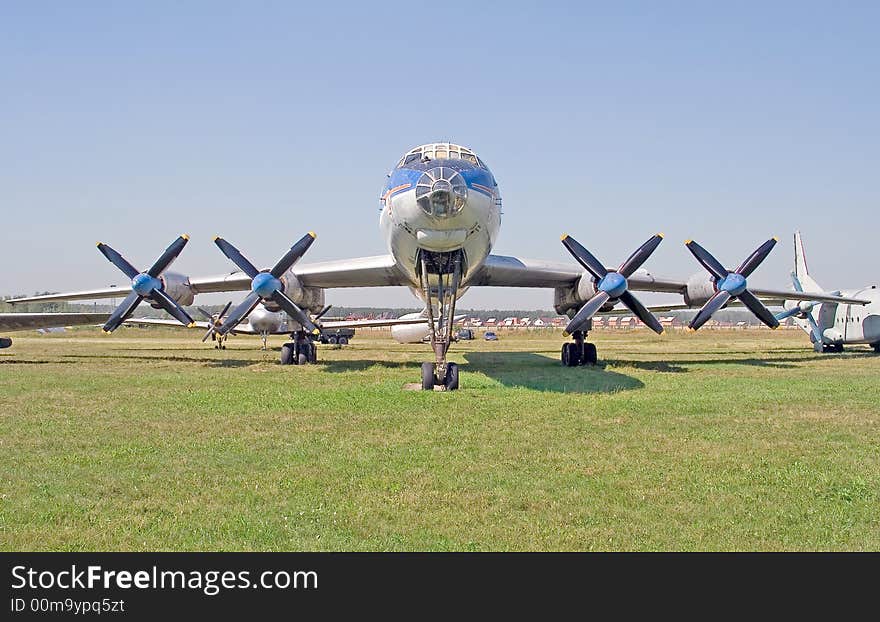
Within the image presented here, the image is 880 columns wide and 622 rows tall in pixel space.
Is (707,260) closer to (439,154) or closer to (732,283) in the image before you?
(732,283)

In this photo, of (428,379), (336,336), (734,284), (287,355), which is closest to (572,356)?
(734,284)

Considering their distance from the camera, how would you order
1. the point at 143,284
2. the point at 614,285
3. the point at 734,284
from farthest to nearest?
the point at 143,284
the point at 734,284
the point at 614,285

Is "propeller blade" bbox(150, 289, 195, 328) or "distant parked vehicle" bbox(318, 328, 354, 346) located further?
"distant parked vehicle" bbox(318, 328, 354, 346)

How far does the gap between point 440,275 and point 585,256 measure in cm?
473

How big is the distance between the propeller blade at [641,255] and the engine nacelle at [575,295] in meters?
2.28

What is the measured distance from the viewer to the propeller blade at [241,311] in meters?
19.6

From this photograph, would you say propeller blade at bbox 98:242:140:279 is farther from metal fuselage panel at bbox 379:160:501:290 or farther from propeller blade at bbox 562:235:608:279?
propeller blade at bbox 562:235:608:279

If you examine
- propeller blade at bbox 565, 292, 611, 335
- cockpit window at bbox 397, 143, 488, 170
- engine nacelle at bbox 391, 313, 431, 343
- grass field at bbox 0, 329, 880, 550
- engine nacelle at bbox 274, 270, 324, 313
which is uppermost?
cockpit window at bbox 397, 143, 488, 170

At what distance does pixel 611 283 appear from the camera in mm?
18172

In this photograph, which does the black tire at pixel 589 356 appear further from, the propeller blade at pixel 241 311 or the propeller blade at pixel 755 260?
the propeller blade at pixel 241 311

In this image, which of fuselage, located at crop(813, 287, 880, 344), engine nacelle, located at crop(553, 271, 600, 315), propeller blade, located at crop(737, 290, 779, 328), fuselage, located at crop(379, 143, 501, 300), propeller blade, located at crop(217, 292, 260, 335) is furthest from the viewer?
fuselage, located at crop(813, 287, 880, 344)

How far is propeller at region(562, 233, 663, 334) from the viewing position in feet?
58.9

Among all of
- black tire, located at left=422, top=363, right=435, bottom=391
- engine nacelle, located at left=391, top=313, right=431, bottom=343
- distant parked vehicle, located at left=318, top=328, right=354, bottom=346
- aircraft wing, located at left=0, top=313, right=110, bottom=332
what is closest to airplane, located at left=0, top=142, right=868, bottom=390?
black tire, located at left=422, top=363, right=435, bottom=391

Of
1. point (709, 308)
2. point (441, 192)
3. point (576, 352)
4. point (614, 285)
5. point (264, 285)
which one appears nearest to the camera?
point (441, 192)
